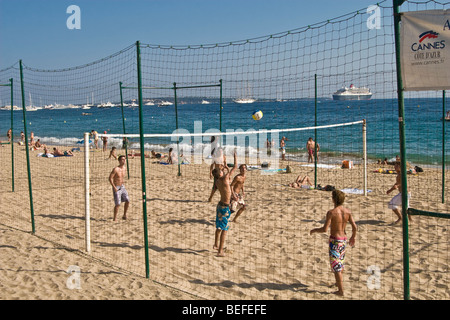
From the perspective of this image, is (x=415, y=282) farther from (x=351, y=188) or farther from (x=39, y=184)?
(x=39, y=184)

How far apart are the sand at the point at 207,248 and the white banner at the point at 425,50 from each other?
260 centimetres

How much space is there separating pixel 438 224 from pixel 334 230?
11.8ft

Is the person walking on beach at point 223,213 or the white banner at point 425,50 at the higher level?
the white banner at point 425,50

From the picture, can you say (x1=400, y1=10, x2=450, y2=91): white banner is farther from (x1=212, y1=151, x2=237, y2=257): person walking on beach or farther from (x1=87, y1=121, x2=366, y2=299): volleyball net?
(x1=212, y1=151, x2=237, y2=257): person walking on beach

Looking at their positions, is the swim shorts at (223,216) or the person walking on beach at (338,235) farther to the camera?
the swim shorts at (223,216)

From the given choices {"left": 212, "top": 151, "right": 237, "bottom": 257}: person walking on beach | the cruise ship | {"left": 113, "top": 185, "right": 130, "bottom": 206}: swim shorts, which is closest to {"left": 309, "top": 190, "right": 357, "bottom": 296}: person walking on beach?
the cruise ship

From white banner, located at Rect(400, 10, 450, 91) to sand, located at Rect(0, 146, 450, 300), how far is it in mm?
2597

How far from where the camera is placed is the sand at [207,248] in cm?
→ 516

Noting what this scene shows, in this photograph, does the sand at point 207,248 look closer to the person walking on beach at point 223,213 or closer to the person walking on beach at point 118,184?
the person walking on beach at point 223,213

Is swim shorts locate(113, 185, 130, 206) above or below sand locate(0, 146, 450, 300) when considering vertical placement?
above

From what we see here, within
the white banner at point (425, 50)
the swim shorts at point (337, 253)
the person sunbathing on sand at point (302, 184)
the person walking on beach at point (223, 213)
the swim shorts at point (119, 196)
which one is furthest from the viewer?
the person sunbathing on sand at point (302, 184)

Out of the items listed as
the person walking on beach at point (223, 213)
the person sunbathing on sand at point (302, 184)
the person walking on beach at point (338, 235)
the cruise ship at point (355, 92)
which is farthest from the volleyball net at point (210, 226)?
the cruise ship at point (355, 92)

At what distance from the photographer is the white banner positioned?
361 cm

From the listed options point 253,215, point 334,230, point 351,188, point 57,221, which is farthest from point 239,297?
point 351,188
